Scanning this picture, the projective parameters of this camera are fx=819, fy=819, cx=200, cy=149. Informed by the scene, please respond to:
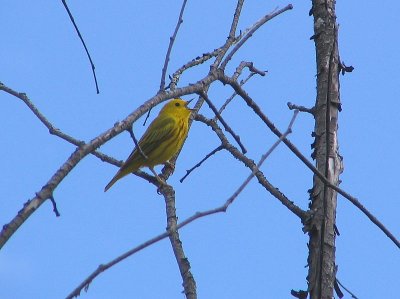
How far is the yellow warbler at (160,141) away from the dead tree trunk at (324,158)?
2.73 meters

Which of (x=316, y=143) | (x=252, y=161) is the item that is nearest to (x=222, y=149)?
(x=252, y=161)

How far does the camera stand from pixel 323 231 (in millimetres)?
4527

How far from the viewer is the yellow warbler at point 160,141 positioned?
25.3 feet

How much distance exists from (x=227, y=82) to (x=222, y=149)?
102 cm

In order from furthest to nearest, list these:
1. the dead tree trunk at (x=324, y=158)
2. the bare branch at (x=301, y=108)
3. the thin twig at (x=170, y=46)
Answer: the bare branch at (x=301, y=108), the dead tree trunk at (x=324, y=158), the thin twig at (x=170, y=46)

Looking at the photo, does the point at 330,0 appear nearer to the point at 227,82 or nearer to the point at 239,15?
the point at 239,15

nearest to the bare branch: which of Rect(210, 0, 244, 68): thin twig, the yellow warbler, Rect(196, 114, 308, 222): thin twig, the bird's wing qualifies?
Rect(196, 114, 308, 222): thin twig

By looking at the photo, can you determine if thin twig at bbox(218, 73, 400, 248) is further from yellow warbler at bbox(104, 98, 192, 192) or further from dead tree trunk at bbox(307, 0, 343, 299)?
yellow warbler at bbox(104, 98, 192, 192)

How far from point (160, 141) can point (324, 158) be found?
3.54m

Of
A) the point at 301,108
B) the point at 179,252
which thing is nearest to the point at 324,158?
the point at 301,108

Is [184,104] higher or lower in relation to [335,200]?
higher

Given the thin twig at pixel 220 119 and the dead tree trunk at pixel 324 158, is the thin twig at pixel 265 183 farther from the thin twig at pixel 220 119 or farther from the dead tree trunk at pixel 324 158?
the thin twig at pixel 220 119

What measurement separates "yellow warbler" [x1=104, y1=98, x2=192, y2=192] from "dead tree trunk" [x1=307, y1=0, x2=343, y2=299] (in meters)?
2.73

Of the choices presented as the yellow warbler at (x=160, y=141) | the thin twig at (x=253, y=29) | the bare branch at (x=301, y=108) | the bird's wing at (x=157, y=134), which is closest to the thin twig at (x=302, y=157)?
the thin twig at (x=253, y=29)
